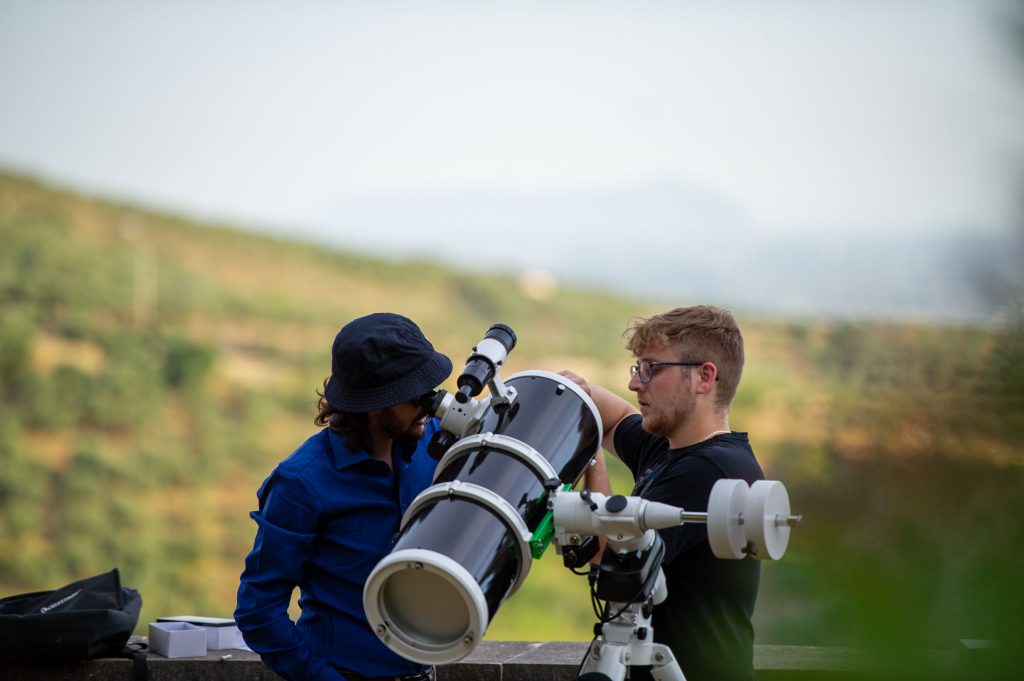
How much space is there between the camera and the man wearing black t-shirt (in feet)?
10.1

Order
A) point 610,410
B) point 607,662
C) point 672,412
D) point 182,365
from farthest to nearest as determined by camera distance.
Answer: point 182,365 < point 610,410 < point 672,412 < point 607,662

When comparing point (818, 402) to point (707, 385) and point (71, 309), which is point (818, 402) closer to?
point (707, 385)

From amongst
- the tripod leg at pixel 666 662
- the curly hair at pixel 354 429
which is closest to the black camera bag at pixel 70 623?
the curly hair at pixel 354 429

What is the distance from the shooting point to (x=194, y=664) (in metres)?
4.48

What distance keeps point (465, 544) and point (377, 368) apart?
0.61m

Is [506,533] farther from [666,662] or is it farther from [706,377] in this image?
[706,377]

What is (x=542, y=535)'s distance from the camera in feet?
9.32

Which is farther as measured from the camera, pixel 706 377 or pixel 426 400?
pixel 706 377

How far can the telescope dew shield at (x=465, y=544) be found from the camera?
260 cm

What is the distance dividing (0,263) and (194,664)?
19.4 meters

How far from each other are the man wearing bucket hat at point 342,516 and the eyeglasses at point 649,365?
625 millimetres

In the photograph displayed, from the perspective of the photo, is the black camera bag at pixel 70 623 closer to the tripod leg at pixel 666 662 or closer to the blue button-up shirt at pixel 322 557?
the blue button-up shirt at pixel 322 557

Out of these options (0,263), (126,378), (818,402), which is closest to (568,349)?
(126,378)

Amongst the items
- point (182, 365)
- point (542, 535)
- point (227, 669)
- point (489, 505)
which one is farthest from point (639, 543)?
point (182, 365)
